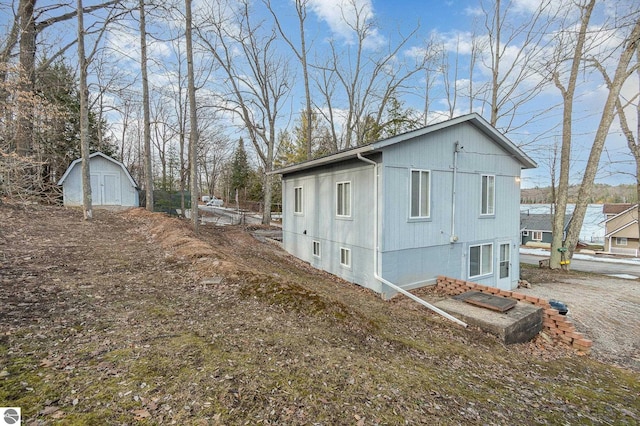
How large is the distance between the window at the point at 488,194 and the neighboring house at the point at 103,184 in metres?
19.9

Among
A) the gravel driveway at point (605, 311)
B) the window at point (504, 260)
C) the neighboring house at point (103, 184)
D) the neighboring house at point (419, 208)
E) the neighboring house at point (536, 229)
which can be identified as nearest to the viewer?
the gravel driveway at point (605, 311)

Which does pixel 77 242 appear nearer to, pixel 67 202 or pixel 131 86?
pixel 131 86

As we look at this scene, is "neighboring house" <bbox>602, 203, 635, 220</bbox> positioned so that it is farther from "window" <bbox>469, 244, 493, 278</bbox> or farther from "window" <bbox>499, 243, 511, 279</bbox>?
"window" <bbox>469, 244, 493, 278</bbox>

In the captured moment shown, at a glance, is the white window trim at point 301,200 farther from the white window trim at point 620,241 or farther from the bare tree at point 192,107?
the white window trim at point 620,241

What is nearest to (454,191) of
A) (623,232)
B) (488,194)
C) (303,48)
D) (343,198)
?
(488,194)

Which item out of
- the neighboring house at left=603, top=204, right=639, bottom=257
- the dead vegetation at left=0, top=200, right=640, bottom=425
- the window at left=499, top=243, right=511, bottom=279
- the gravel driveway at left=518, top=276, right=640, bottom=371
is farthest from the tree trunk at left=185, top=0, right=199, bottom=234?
the neighboring house at left=603, top=204, right=639, bottom=257

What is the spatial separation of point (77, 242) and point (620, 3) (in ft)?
55.9

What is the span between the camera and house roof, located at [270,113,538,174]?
7.33m

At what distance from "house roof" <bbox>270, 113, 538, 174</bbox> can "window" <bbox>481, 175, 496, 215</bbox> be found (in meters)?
1.25

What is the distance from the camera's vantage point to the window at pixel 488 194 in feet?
31.8

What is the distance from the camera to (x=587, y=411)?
3.36 metres

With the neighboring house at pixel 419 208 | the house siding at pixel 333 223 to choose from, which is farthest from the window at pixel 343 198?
the house siding at pixel 333 223

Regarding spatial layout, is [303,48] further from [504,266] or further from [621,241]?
[621,241]

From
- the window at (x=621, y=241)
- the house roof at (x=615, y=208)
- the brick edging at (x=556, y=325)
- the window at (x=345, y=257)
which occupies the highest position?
the house roof at (x=615, y=208)
